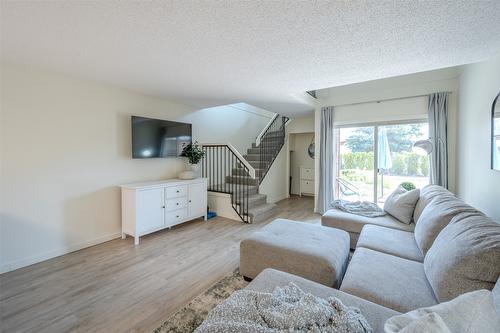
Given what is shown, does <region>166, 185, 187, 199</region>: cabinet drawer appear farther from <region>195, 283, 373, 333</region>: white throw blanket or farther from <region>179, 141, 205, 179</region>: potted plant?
<region>195, 283, 373, 333</region>: white throw blanket

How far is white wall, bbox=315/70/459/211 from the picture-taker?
3506 mm

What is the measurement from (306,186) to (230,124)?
299cm

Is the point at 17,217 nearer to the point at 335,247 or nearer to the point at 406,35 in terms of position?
the point at 335,247

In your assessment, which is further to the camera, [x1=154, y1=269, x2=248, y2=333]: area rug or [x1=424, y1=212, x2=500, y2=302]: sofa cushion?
[x1=154, y1=269, x2=248, y2=333]: area rug

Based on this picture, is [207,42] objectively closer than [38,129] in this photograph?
Yes

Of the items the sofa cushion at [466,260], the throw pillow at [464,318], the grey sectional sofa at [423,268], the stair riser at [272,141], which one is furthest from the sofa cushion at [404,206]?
the stair riser at [272,141]

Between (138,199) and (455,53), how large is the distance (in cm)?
402

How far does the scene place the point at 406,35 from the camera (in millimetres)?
1746

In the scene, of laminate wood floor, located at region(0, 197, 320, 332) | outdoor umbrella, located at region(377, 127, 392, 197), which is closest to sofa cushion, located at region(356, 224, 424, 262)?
laminate wood floor, located at region(0, 197, 320, 332)

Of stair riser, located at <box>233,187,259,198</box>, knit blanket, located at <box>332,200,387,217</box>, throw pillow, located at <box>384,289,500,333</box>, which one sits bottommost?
knit blanket, located at <box>332,200,387,217</box>

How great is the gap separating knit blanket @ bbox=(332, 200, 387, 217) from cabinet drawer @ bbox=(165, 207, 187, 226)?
2.50 m

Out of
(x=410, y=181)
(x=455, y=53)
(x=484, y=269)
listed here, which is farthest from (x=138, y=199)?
(x=410, y=181)

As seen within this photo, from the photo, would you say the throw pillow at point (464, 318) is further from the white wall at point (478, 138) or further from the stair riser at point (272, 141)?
the stair riser at point (272, 141)

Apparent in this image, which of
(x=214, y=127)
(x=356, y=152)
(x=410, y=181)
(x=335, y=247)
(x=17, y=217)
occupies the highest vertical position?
(x=214, y=127)
